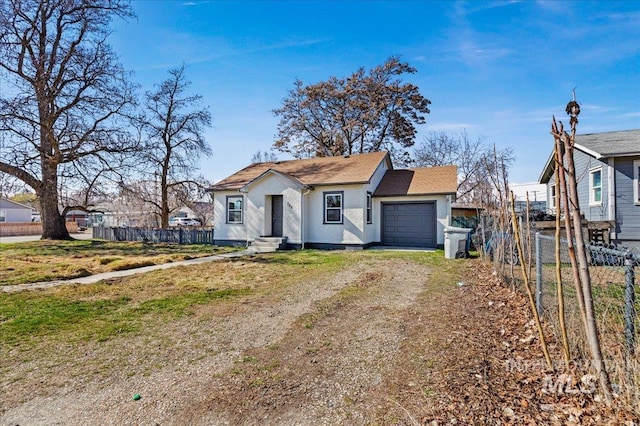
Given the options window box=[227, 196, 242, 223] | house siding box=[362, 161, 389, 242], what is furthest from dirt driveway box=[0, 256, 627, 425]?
window box=[227, 196, 242, 223]

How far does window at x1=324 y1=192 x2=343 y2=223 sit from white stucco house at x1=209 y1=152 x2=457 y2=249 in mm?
46

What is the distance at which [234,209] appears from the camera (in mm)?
17562

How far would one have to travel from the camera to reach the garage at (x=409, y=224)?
595 inches

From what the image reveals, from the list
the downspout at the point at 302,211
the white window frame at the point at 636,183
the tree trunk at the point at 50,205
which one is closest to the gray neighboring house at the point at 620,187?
the white window frame at the point at 636,183

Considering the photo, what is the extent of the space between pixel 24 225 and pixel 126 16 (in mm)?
24426

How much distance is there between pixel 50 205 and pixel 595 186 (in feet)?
93.2

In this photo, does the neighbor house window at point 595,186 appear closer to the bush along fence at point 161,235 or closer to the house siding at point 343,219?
the house siding at point 343,219

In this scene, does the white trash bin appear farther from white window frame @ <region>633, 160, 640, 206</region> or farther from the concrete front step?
the concrete front step

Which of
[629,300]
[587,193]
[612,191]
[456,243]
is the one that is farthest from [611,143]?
[629,300]

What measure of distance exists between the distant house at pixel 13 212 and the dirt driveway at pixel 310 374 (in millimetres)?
53219

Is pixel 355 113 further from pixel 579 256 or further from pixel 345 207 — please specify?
pixel 579 256

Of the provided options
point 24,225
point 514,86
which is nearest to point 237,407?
point 514,86

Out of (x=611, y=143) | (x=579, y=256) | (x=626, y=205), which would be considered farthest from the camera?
(x=611, y=143)

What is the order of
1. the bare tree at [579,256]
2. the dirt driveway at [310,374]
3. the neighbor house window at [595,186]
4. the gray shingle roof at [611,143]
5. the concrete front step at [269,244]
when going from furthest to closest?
the concrete front step at [269,244]
the neighbor house window at [595,186]
the gray shingle roof at [611,143]
the dirt driveway at [310,374]
the bare tree at [579,256]
